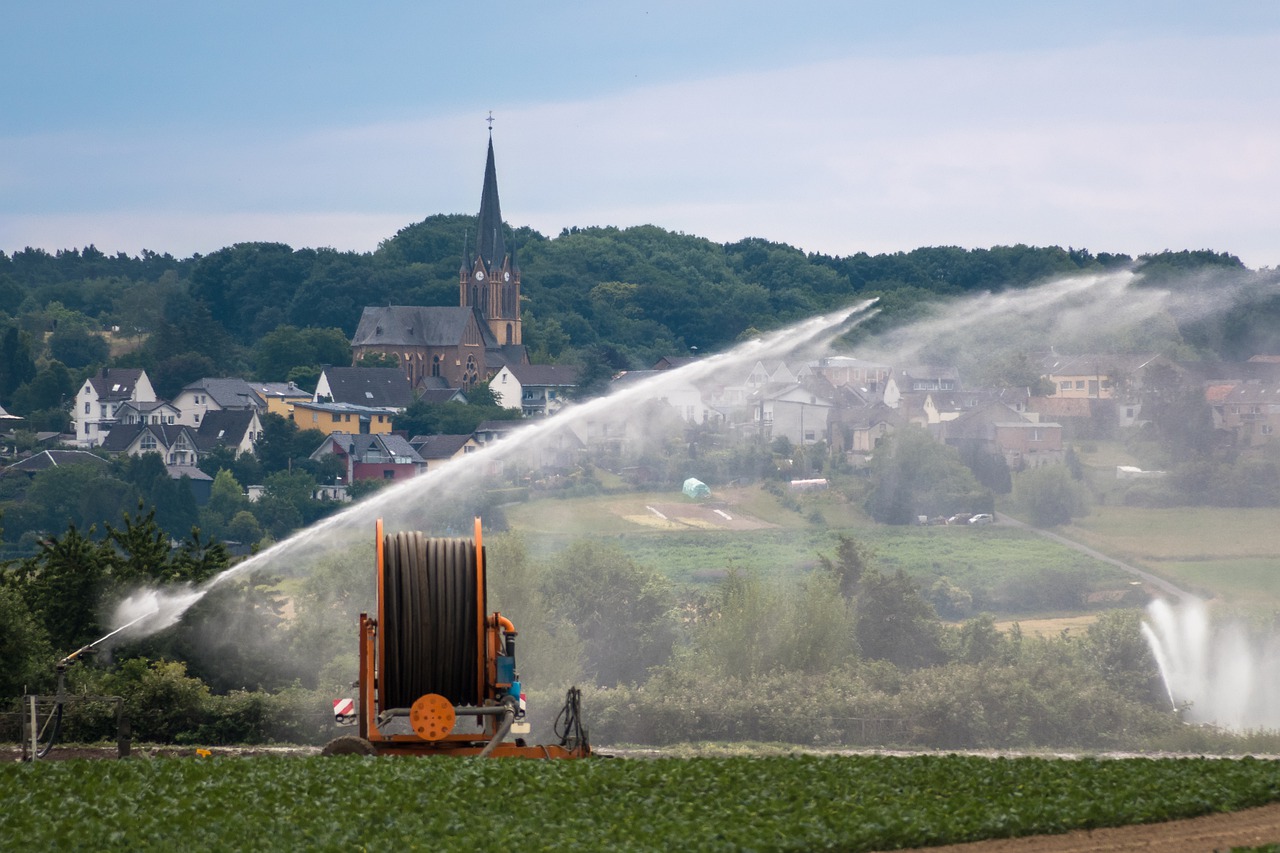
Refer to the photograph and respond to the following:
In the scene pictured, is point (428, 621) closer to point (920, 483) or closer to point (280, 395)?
point (920, 483)

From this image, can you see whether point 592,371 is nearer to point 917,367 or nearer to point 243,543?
point 243,543

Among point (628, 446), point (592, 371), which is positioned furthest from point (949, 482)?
point (592, 371)

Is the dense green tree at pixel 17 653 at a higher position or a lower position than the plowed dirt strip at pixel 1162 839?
lower

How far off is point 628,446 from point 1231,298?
2916 centimetres

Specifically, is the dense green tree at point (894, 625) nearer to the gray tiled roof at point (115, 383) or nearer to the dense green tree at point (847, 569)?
the dense green tree at point (847, 569)

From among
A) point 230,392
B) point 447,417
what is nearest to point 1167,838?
point 447,417

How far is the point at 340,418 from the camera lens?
533 feet

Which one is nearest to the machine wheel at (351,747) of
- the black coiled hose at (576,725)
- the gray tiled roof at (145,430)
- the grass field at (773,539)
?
the black coiled hose at (576,725)

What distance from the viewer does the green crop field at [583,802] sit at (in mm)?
18984

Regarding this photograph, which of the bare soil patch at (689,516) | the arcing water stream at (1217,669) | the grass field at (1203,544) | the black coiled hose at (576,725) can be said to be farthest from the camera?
the bare soil patch at (689,516)

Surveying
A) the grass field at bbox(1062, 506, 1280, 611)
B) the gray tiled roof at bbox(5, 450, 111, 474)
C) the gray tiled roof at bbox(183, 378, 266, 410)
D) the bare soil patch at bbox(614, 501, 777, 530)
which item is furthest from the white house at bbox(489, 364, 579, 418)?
the grass field at bbox(1062, 506, 1280, 611)

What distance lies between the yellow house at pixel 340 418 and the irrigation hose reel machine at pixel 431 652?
443ft

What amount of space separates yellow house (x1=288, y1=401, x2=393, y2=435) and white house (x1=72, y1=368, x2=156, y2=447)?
23588 millimetres

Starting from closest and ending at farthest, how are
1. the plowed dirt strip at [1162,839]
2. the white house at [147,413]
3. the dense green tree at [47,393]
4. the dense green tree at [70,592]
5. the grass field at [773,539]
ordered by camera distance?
the plowed dirt strip at [1162,839]
the dense green tree at [70,592]
the grass field at [773,539]
the white house at [147,413]
the dense green tree at [47,393]
